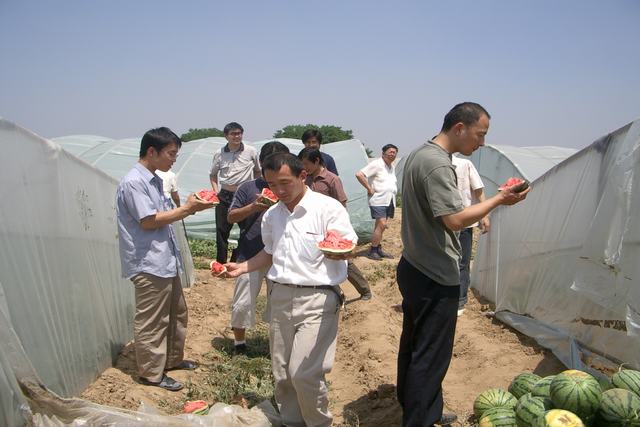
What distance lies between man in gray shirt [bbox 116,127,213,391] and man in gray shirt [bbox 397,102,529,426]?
174cm

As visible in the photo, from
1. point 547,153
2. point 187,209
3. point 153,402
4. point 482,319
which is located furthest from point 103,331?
point 547,153

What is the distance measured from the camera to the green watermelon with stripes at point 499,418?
3293 mm

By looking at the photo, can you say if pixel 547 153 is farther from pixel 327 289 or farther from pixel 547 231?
pixel 327 289

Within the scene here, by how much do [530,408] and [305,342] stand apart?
1.42 metres

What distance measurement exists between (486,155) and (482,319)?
887cm

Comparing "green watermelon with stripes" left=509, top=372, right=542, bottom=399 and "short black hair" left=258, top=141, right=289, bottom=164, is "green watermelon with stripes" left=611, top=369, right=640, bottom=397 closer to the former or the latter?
"green watermelon with stripes" left=509, top=372, right=542, bottom=399

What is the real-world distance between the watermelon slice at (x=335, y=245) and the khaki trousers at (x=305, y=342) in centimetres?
34

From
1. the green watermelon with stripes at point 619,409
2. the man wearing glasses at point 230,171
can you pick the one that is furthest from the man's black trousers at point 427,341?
the man wearing glasses at point 230,171

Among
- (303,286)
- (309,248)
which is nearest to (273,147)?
(309,248)

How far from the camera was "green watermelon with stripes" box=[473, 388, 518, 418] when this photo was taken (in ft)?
11.6

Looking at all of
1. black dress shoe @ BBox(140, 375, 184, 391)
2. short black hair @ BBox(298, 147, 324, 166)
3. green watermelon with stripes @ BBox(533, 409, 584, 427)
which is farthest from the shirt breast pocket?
short black hair @ BBox(298, 147, 324, 166)

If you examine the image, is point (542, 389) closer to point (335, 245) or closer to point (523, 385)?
point (523, 385)

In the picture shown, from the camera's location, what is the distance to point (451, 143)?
3.22m

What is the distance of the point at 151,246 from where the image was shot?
13.8 feet
